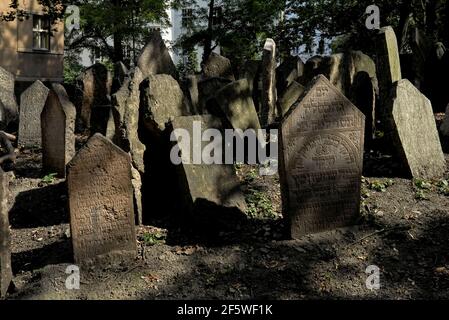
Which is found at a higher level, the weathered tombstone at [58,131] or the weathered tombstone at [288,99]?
the weathered tombstone at [288,99]

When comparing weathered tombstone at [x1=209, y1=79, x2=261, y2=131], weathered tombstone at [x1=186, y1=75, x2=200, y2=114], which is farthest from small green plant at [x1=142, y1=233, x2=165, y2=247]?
weathered tombstone at [x1=186, y1=75, x2=200, y2=114]

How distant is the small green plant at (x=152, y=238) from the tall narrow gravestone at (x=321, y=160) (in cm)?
131

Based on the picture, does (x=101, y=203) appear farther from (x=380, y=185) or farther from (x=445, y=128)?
(x=445, y=128)

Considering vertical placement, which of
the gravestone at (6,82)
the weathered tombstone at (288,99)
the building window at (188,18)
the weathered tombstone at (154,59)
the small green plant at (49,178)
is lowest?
the small green plant at (49,178)

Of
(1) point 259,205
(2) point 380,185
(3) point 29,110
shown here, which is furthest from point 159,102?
(3) point 29,110

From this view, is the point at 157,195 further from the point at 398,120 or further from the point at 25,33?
the point at 25,33

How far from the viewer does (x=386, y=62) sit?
734 centimetres

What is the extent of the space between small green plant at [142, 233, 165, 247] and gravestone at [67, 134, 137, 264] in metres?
0.31

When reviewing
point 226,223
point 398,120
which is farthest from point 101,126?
point 398,120

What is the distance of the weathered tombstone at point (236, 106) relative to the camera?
684 cm

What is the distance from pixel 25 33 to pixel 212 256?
69.1 ft

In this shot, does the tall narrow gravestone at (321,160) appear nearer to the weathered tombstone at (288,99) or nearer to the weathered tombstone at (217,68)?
the weathered tombstone at (288,99)

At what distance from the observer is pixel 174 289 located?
167 inches

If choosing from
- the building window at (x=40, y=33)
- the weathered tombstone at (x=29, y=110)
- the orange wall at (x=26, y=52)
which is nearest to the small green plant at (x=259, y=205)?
the weathered tombstone at (x=29, y=110)
